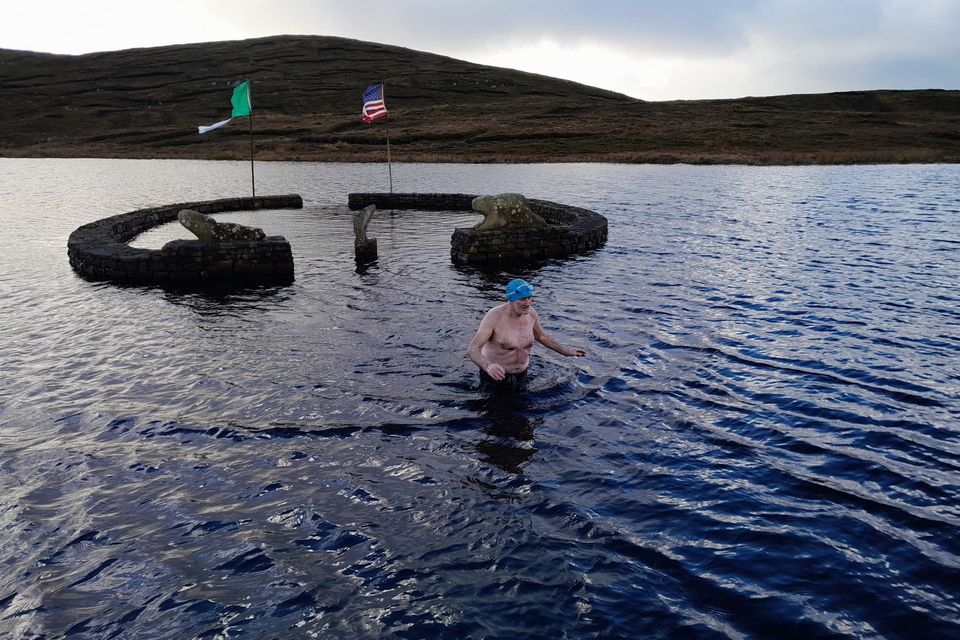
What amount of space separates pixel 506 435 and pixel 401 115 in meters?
97.8

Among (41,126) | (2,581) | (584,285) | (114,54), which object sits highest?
(114,54)

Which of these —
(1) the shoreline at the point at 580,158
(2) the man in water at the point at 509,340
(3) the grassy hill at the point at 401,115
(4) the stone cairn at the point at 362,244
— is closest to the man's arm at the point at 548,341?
(2) the man in water at the point at 509,340

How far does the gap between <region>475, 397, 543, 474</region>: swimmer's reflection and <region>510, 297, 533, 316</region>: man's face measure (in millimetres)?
1354

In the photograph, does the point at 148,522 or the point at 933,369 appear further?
the point at 933,369

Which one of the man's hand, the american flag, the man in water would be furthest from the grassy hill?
the man's hand

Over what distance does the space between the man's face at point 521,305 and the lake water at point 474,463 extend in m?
1.41

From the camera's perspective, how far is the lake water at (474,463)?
5746 millimetres

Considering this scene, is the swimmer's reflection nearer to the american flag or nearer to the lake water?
the lake water

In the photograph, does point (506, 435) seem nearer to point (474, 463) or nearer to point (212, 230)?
point (474, 463)

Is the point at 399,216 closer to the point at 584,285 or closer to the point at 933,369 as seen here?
the point at 584,285

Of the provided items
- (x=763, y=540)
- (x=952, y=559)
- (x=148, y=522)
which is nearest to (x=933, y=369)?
(x=952, y=559)

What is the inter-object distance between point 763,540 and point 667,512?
939 millimetres

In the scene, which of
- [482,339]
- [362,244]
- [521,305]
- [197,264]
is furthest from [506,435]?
[362,244]

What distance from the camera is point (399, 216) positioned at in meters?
33.3
